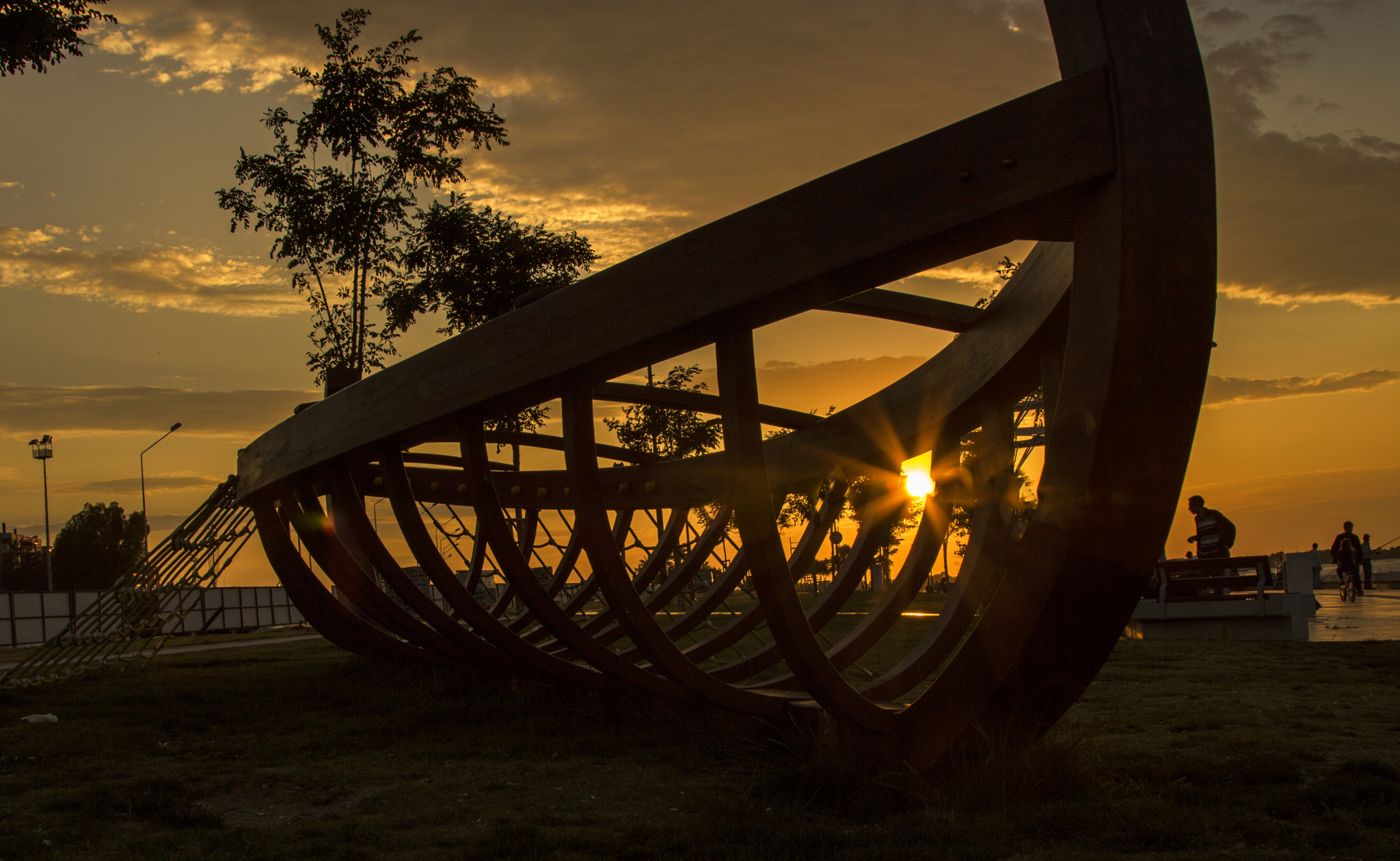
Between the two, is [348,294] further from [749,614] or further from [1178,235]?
[1178,235]

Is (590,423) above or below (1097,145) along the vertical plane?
below

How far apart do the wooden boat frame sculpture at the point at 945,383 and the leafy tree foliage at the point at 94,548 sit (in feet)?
234

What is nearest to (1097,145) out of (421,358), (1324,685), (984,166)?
(984,166)

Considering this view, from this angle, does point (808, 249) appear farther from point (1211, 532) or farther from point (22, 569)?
point (22, 569)

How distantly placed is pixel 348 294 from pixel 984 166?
12838 millimetres

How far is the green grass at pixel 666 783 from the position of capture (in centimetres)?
354

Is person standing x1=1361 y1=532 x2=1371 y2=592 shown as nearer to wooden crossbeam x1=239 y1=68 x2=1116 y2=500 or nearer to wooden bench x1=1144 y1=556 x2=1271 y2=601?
wooden bench x1=1144 y1=556 x2=1271 y2=601

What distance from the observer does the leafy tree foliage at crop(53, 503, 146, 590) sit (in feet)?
220

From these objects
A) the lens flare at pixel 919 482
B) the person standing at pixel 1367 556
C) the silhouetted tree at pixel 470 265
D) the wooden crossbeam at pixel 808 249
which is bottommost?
the person standing at pixel 1367 556

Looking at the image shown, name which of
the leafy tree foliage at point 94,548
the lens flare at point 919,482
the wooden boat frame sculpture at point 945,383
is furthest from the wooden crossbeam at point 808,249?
the leafy tree foliage at point 94,548

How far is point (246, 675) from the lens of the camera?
1055 centimetres

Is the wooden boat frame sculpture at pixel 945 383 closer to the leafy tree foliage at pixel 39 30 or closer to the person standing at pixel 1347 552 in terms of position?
the leafy tree foliage at pixel 39 30

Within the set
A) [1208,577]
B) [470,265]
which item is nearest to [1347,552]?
[1208,577]

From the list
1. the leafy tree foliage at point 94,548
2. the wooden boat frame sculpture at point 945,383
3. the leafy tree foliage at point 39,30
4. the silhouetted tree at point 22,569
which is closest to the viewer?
the wooden boat frame sculpture at point 945,383
